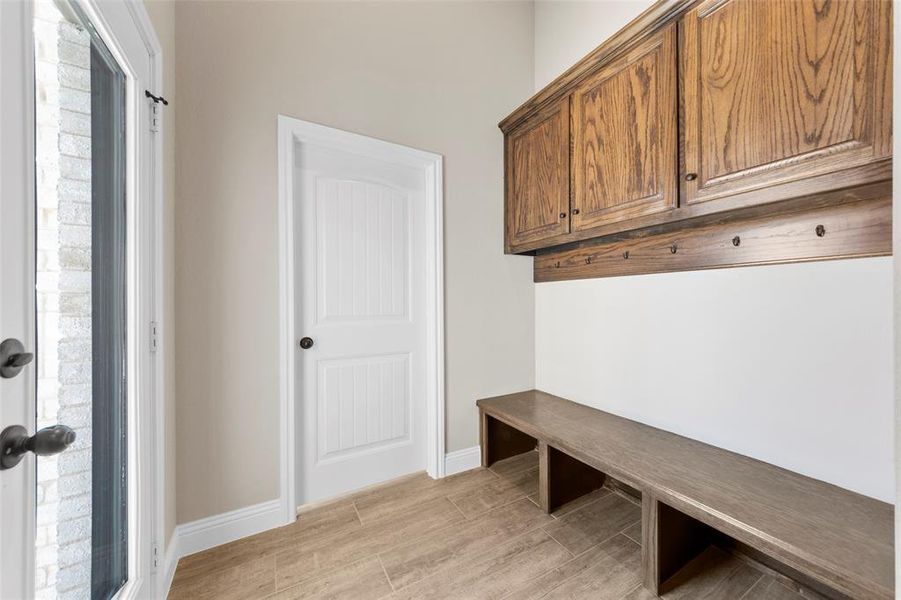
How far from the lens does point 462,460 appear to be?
2.27m

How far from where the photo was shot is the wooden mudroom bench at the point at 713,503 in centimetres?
94

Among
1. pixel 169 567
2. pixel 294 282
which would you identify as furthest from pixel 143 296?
pixel 169 567

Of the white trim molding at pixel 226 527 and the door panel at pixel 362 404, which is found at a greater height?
the door panel at pixel 362 404

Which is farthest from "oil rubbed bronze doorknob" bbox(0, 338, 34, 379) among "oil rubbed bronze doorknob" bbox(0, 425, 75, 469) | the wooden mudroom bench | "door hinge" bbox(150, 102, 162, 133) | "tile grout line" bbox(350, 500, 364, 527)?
the wooden mudroom bench

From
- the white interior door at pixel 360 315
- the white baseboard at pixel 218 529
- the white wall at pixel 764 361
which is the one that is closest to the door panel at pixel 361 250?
the white interior door at pixel 360 315

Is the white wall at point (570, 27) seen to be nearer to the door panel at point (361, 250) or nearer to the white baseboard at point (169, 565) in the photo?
the door panel at point (361, 250)

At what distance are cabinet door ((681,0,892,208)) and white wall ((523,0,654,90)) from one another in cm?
74

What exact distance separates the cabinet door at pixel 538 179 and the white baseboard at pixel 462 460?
4.69 feet

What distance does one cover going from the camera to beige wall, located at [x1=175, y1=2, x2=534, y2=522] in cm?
155

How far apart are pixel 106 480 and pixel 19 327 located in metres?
0.66

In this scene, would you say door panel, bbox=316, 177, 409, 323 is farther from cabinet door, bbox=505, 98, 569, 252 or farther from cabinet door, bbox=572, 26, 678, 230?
cabinet door, bbox=572, 26, 678, 230

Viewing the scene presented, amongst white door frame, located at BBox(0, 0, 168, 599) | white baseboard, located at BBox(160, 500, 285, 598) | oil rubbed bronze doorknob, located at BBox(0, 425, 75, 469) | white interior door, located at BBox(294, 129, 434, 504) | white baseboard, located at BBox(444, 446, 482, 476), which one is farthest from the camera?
white baseboard, located at BBox(444, 446, 482, 476)

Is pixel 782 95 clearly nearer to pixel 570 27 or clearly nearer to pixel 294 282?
pixel 570 27

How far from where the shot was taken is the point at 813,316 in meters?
1.29
